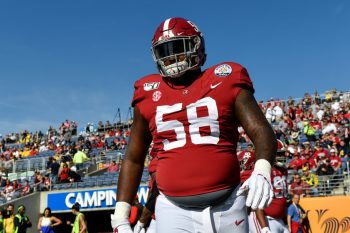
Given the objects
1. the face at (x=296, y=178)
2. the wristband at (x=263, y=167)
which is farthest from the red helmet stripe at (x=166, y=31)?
the face at (x=296, y=178)

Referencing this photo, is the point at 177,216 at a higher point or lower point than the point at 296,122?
lower

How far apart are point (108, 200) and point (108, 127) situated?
1023 cm

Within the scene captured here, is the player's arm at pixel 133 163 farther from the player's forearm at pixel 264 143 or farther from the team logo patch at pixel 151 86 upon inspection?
the player's forearm at pixel 264 143

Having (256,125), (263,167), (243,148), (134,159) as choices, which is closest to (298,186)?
(243,148)

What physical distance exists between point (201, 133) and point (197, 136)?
0.03 metres

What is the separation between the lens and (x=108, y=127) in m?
27.7

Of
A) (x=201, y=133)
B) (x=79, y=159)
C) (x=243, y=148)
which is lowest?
(x=201, y=133)

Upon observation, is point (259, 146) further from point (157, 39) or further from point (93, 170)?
point (93, 170)

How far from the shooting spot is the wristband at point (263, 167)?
2.61 metres

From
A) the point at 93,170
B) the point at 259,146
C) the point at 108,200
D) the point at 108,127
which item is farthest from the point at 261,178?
the point at 108,127

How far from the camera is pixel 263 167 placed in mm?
2648

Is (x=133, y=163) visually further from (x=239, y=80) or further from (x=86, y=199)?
(x=86, y=199)

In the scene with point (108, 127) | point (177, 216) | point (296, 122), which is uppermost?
point (108, 127)

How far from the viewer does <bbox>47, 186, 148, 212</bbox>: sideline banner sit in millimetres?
17688
